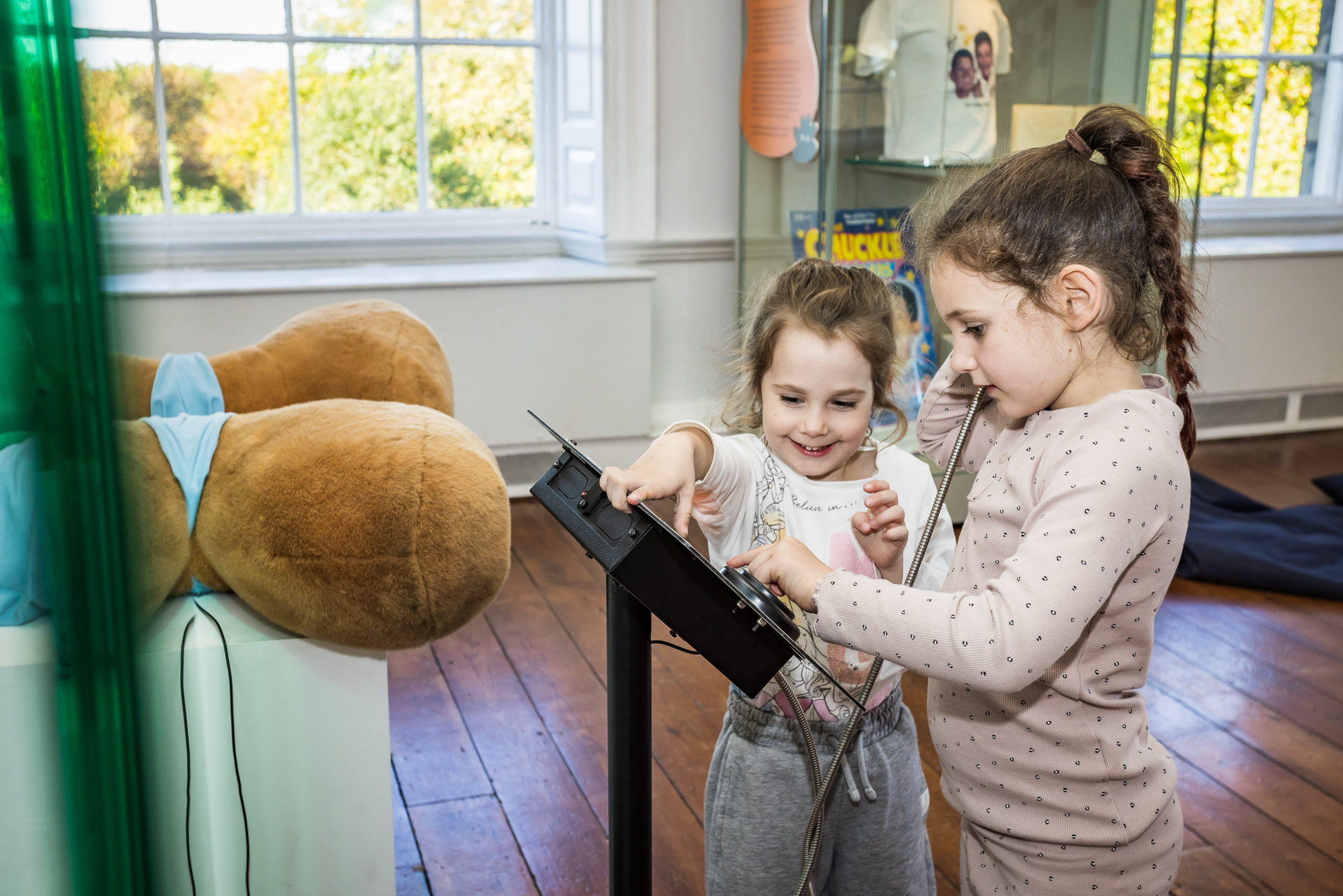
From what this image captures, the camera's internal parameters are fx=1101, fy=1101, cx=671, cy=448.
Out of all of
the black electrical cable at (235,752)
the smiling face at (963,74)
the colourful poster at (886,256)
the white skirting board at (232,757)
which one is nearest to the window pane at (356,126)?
the colourful poster at (886,256)

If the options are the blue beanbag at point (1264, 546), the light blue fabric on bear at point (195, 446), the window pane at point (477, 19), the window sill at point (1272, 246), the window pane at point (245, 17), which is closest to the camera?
the light blue fabric on bear at point (195, 446)

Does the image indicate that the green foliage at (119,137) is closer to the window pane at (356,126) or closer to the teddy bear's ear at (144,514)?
the teddy bear's ear at (144,514)

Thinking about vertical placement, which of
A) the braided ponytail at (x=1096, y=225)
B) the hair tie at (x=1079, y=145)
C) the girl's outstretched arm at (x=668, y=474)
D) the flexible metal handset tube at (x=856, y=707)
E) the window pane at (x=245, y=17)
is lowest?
the flexible metal handset tube at (x=856, y=707)

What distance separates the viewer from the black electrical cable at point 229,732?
42cm

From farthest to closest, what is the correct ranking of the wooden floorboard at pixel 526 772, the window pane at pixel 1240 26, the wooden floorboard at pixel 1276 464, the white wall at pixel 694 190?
the window pane at pixel 1240 26
the wooden floorboard at pixel 1276 464
the white wall at pixel 694 190
the wooden floorboard at pixel 526 772

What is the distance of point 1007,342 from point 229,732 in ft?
1.83

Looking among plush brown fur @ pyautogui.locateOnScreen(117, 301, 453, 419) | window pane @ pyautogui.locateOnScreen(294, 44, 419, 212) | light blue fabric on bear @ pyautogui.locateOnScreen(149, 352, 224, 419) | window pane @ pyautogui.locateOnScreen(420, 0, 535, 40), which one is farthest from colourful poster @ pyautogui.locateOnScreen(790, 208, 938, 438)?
light blue fabric on bear @ pyautogui.locateOnScreen(149, 352, 224, 419)

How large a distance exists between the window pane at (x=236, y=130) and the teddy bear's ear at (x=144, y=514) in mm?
2553

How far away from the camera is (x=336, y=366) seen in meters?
1.58

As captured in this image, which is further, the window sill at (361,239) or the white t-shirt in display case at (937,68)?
the window sill at (361,239)

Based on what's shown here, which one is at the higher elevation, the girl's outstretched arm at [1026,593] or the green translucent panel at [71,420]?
the green translucent panel at [71,420]

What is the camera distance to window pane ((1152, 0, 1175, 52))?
247cm

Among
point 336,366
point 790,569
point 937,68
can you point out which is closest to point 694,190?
point 937,68

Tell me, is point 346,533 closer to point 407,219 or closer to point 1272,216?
point 407,219
